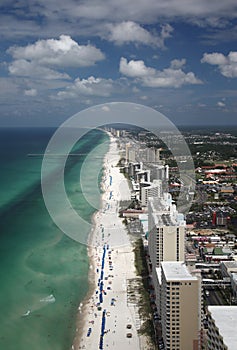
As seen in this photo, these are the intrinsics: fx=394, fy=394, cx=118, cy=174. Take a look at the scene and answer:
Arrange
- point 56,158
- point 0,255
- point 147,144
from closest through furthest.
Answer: point 0,255 → point 147,144 → point 56,158

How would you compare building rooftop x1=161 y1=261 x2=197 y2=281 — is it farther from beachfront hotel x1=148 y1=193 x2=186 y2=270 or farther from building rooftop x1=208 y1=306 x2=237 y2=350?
building rooftop x1=208 y1=306 x2=237 y2=350

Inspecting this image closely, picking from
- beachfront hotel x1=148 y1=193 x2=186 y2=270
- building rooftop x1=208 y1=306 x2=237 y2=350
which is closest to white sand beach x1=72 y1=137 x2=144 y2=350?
beachfront hotel x1=148 y1=193 x2=186 y2=270

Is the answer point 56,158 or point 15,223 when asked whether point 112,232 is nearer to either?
point 15,223

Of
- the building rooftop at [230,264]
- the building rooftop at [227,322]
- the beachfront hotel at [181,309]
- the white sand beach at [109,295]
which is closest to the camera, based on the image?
the building rooftop at [227,322]

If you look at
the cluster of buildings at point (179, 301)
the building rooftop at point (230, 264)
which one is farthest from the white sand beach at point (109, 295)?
the building rooftop at point (230, 264)

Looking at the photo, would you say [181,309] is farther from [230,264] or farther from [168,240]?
[230,264]

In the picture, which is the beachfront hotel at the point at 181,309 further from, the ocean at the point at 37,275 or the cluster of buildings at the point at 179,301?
the ocean at the point at 37,275

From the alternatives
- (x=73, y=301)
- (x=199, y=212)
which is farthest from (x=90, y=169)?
(x=73, y=301)
